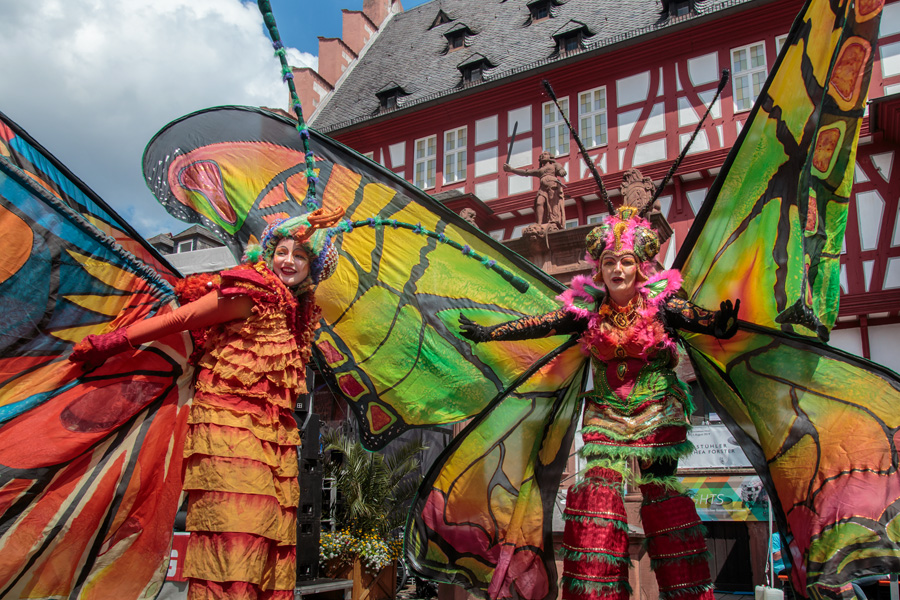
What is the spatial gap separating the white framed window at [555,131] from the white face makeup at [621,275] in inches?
546

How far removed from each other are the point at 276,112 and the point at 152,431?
7.96 feet

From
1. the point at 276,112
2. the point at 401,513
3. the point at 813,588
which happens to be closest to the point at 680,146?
the point at 401,513

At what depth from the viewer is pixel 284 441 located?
3.32 meters

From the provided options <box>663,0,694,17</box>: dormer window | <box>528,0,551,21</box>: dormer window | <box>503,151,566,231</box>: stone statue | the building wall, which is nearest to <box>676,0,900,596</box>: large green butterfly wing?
the building wall

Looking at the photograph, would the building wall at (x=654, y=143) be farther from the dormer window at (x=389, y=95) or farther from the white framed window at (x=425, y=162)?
the dormer window at (x=389, y=95)

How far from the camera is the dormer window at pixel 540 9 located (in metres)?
20.5

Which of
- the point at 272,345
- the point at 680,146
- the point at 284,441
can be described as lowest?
the point at 284,441

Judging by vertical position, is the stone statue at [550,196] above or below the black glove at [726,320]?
Result: above

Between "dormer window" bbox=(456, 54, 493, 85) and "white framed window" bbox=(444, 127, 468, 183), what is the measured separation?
1.46 meters

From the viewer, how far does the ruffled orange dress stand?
9.59 ft

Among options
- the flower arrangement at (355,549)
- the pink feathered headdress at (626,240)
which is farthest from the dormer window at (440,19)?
the pink feathered headdress at (626,240)

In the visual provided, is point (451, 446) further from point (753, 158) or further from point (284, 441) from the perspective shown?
point (753, 158)

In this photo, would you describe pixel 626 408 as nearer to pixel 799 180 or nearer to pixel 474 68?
pixel 799 180

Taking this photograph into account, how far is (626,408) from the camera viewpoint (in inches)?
145
